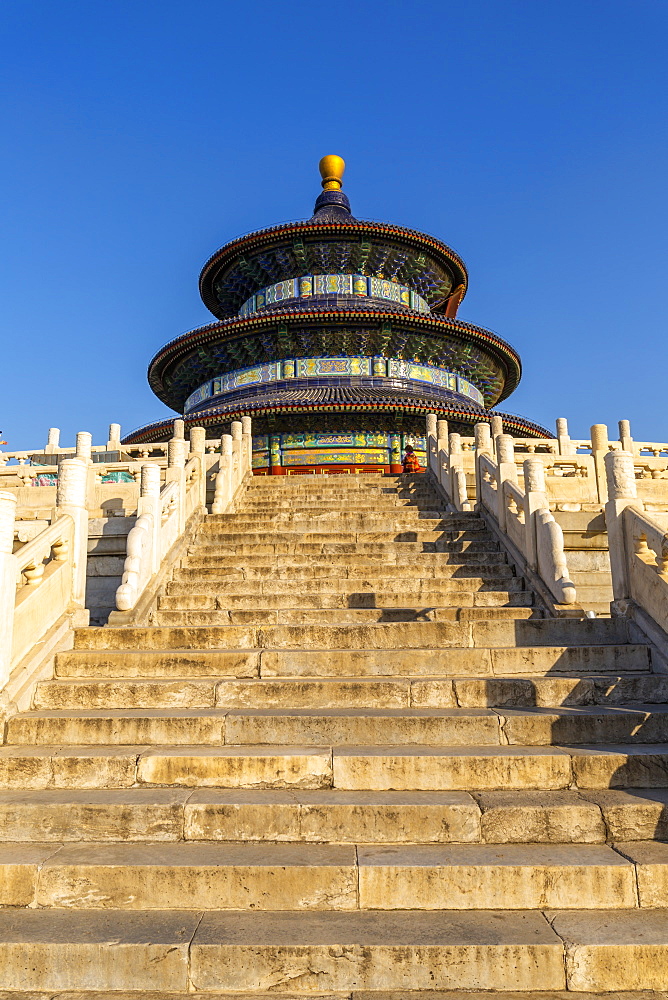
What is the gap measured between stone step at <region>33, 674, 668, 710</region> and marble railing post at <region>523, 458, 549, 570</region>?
116 inches

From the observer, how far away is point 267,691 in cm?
601

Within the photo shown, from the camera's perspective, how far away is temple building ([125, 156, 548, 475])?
24406 millimetres

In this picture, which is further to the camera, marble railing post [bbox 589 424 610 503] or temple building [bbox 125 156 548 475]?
temple building [bbox 125 156 548 475]

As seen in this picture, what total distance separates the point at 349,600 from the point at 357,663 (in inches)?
77.3

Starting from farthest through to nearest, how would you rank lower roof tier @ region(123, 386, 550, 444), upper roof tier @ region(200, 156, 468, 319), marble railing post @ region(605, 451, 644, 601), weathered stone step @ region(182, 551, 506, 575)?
upper roof tier @ region(200, 156, 468, 319) < lower roof tier @ region(123, 386, 550, 444) < weathered stone step @ region(182, 551, 506, 575) < marble railing post @ region(605, 451, 644, 601)

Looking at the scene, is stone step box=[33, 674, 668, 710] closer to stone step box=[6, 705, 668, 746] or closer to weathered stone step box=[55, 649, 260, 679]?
stone step box=[6, 705, 668, 746]

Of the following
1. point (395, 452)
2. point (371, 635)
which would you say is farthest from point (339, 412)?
point (371, 635)

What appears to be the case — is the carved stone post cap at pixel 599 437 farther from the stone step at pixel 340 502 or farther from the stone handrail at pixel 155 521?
the stone handrail at pixel 155 521

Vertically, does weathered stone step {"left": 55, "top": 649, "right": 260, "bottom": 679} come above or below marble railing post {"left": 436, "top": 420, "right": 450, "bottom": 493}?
below

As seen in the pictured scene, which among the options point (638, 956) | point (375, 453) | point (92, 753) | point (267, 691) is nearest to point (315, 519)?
point (267, 691)

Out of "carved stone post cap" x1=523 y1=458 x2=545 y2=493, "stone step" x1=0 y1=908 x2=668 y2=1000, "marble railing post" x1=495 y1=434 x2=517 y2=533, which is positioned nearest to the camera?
"stone step" x1=0 y1=908 x2=668 y2=1000

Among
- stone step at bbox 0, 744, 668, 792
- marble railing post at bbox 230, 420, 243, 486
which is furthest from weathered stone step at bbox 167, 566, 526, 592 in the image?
marble railing post at bbox 230, 420, 243, 486

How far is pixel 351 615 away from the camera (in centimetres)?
795

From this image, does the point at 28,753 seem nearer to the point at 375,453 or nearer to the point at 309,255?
the point at 375,453
